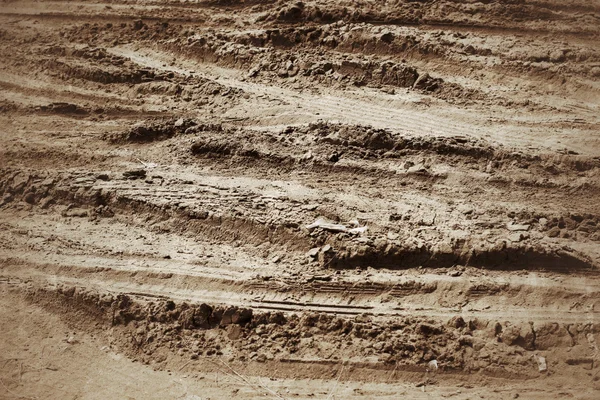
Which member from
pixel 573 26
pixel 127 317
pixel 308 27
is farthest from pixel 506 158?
pixel 127 317

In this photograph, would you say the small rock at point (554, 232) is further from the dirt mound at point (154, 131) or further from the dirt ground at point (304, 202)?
the dirt mound at point (154, 131)

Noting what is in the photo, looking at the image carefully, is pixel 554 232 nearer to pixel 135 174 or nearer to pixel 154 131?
pixel 135 174

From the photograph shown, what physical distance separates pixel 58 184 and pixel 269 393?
3.09 metres

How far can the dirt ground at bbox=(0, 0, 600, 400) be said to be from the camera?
16.3ft

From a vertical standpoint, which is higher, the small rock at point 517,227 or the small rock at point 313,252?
the small rock at point 517,227

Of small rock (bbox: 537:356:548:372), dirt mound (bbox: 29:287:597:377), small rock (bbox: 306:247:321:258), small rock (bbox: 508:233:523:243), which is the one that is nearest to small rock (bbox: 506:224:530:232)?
small rock (bbox: 508:233:523:243)

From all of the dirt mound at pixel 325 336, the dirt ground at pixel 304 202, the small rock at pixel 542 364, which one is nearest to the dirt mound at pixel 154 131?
the dirt ground at pixel 304 202

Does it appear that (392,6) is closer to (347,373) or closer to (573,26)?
(573,26)

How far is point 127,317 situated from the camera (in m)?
5.40

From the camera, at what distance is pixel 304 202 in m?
6.02

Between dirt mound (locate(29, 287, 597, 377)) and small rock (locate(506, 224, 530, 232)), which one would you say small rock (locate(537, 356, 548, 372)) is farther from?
small rock (locate(506, 224, 530, 232))

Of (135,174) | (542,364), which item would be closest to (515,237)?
(542,364)

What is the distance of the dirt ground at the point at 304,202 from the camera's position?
4.96m

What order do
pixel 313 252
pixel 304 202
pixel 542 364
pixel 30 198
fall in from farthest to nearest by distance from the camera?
pixel 30 198 → pixel 304 202 → pixel 313 252 → pixel 542 364
